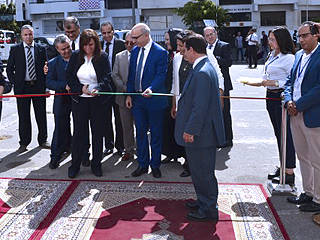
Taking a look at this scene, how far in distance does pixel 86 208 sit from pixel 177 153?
201 centimetres

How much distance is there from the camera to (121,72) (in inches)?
244

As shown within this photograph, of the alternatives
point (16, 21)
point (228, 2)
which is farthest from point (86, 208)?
point (16, 21)

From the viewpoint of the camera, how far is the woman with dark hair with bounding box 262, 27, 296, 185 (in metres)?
4.87

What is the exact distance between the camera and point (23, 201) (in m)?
4.82

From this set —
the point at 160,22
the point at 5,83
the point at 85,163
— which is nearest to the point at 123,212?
the point at 85,163

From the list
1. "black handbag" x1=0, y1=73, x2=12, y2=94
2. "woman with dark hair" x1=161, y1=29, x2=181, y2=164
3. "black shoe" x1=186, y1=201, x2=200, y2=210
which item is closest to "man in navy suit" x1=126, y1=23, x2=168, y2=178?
"woman with dark hair" x1=161, y1=29, x2=181, y2=164

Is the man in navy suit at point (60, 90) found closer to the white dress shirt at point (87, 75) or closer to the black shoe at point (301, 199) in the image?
the white dress shirt at point (87, 75)

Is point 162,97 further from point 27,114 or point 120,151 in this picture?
point 27,114

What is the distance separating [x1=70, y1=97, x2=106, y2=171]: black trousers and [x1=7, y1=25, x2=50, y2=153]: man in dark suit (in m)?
1.66

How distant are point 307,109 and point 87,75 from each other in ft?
8.89

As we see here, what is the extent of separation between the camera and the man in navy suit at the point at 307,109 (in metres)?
4.16

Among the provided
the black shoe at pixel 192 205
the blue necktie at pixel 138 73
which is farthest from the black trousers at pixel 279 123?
the blue necktie at pixel 138 73

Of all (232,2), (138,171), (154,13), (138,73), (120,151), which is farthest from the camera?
(154,13)

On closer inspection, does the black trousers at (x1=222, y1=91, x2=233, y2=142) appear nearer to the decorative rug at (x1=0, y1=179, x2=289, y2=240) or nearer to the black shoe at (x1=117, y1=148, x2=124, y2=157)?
the black shoe at (x1=117, y1=148, x2=124, y2=157)
